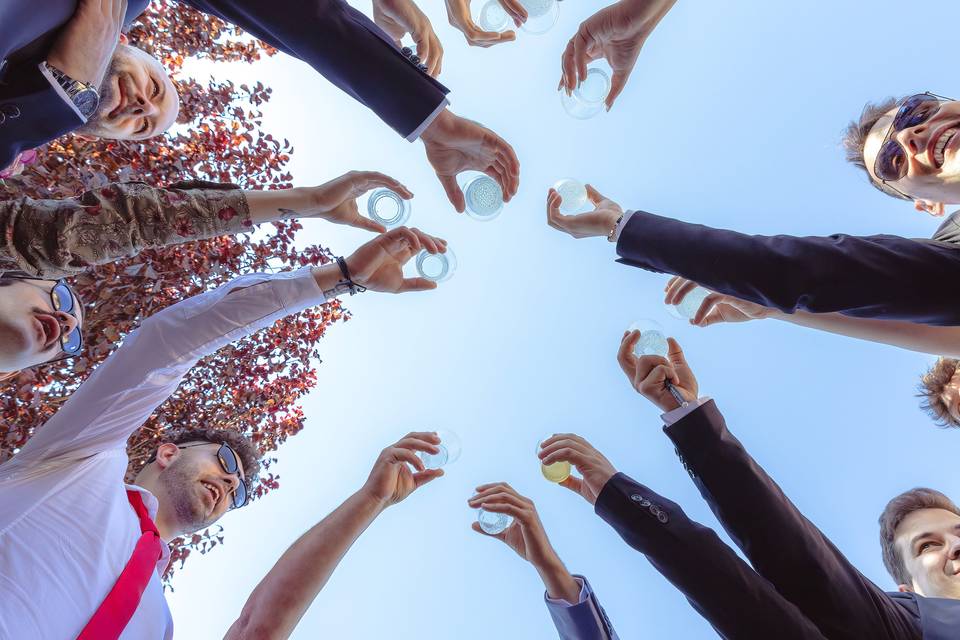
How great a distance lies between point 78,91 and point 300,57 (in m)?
0.95

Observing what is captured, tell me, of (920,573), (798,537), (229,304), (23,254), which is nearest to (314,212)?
(229,304)

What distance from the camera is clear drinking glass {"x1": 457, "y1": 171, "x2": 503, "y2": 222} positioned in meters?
3.52

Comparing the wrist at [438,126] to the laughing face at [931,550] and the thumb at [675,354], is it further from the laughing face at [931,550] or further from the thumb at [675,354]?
the laughing face at [931,550]

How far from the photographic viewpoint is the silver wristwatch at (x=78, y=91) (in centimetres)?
189

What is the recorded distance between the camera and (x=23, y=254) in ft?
8.16

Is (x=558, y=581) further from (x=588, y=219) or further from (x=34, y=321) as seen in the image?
(x=34, y=321)

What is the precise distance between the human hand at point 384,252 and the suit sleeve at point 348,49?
33.7 inches

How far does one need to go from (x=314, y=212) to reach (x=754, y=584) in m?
3.15

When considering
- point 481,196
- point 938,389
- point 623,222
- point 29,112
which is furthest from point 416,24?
point 938,389

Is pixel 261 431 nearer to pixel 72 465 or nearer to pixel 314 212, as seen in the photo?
pixel 72 465

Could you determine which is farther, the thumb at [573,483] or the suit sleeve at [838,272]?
the thumb at [573,483]

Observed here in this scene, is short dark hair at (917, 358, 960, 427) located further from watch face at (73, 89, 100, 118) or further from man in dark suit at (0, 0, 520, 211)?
watch face at (73, 89, 100, 118)

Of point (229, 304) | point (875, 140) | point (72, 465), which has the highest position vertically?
point (875, 140)

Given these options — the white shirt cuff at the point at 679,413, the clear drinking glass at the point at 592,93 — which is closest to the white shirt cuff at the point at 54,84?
the clear drinking glass at the point at 592,93
